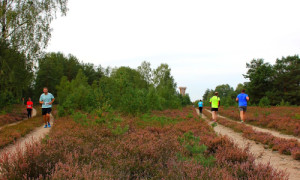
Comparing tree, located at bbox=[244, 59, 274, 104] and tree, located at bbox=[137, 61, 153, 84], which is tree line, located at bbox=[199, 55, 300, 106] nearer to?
tree, located at bbox=[244, 59, 274, 104]

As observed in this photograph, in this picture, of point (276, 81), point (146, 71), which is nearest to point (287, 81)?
point (276, 81)

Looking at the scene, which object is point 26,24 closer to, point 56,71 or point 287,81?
point 56,71

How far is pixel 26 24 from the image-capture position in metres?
19.6

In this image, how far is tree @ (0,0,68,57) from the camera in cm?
1834

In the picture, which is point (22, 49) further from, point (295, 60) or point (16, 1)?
point (295, 60)

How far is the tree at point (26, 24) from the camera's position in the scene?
18344 millimetres

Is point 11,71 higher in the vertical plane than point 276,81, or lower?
lower

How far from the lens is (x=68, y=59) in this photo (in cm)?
6981

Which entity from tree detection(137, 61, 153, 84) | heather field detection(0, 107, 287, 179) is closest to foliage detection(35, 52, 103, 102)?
→ tree detection(137, 61, 153, 84)

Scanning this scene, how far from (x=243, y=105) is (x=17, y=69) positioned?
19.3 m

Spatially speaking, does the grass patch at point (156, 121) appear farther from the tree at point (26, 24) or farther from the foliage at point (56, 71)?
the foliage at point (56, 71)

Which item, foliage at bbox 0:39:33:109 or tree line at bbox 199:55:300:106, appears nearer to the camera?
foliage at bbox 0:39:33:109

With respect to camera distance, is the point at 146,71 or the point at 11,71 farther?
the point at 146,71

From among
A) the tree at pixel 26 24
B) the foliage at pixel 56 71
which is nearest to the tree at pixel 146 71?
the foliage at pixel 56 71
